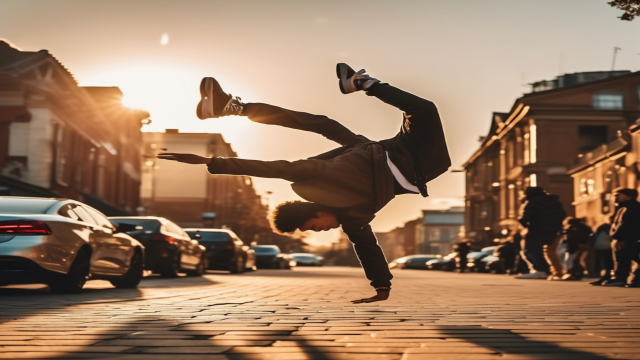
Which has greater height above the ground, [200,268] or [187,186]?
[187,186]

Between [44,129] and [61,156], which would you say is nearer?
[44,129]

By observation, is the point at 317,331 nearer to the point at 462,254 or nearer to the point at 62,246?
the point at 62,246

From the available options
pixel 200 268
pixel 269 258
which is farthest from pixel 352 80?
pixel 269 258

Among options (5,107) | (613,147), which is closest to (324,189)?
(5,107)

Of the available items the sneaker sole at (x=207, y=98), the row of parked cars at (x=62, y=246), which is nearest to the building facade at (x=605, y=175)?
the row of parked cars at (x=62, y=246)

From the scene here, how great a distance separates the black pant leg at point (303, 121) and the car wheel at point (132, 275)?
22.8 feet

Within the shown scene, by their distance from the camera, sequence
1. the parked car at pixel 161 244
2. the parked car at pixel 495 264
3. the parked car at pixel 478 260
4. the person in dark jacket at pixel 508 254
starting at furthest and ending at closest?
the parked car at pixel 478 260
the parked car at pixel 495 264
the person in dark jacket at pixel 508 254
the parked car at pixel 161 244

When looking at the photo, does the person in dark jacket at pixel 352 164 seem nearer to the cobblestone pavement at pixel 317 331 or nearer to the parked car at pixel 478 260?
the cobblestone pavement at pixel 317 331

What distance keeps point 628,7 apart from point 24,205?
8.92m

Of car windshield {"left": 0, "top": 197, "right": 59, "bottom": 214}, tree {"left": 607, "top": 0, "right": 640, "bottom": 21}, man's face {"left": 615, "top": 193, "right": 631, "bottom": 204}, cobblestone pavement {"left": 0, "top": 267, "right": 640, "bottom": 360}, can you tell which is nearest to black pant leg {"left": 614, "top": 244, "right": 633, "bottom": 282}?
man's face {"left": 615, "top": 193, "right": 631, "bottom": 204}

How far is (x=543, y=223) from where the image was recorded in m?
19.1

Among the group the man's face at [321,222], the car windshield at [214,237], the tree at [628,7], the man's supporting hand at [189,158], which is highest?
the tree at [628,7]

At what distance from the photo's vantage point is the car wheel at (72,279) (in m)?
10.9

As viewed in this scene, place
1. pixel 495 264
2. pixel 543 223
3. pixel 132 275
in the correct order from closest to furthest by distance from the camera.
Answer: pixel 132 275 → pixel 543 223 → pixel 495 264
